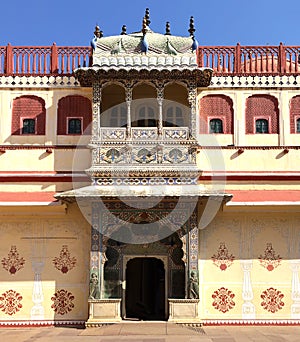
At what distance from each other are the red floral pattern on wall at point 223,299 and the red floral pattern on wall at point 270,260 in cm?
113

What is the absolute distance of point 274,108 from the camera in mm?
15586

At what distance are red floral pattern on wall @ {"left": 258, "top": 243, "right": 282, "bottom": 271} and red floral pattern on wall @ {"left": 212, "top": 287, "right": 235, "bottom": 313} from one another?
1130 millimetres

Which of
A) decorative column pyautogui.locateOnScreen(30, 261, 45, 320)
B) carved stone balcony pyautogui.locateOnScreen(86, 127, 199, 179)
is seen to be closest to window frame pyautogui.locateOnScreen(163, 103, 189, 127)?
carved stone balcony pyautogui.locateOnScreen(86, 127, 199, 179)

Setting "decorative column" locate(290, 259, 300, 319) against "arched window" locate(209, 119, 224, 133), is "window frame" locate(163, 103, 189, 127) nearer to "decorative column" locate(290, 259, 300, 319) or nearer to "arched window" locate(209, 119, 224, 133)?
"arched window" locate(209, 119, 224, 133)

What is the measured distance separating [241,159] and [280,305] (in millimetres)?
3866

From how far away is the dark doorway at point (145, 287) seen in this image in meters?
16.4

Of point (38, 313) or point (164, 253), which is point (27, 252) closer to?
point (38, 313)

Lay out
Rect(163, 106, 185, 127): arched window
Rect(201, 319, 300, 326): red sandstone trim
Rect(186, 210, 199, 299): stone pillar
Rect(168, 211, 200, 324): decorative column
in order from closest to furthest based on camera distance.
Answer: Rect(168, 211, 200, 324): decorative column
Rect(186, 210, 199, 299): stone pillar
Rect(201, 319, 300, 326): red sandstone trim
Rect(163, 106, 185, 127): arched window

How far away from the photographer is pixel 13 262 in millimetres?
14453

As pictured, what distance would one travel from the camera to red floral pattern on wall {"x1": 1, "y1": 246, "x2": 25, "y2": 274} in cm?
1443

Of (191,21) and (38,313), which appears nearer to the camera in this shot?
(38,313)

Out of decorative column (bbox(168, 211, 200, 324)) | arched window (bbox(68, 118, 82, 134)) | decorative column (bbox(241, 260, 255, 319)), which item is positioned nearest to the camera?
decorative column (bbox(168, 211, 200, 324))

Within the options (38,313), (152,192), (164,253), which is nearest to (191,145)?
(152,192)

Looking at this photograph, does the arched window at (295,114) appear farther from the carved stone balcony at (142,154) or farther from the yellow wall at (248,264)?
the carved stone balcony at (142,154)
